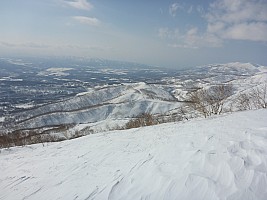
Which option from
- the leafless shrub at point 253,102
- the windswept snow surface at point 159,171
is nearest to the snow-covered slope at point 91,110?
the leafless shrub at point 253,102

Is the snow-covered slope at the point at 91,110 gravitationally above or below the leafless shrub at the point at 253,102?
below

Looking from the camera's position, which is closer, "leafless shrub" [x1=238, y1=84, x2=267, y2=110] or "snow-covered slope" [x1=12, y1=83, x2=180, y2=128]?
"leafless shrub" [x1=238, y1=84, x2=267, y2=110]

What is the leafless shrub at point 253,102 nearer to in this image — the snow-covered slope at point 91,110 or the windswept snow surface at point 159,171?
the windswept snow surface at point 159,171

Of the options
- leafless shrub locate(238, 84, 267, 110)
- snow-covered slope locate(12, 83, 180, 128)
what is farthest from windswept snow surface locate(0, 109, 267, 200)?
snow-covered slope locate(12, 83, 180, 128)

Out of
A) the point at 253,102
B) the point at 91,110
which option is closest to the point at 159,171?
the point at 253,102

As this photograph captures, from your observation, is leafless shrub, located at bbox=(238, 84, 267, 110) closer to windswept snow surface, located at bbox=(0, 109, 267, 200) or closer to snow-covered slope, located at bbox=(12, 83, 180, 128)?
windswept snow surface, located at bbox=(0, 109, 267, 200)

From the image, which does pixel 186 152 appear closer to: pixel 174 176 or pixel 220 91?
pixel 174 176

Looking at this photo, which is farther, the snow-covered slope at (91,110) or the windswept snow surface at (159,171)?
the snow-covered slope at (91,110)

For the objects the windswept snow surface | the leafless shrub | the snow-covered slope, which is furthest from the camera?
the snow-covered slope

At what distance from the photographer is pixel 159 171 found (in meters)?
6.85

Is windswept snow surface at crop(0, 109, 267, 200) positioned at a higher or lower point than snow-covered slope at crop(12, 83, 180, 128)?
higher

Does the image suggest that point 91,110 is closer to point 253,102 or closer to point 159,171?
point 253,102

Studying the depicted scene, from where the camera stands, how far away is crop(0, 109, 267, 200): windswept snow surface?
5594 millimetres

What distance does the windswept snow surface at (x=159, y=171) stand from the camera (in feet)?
18.4
